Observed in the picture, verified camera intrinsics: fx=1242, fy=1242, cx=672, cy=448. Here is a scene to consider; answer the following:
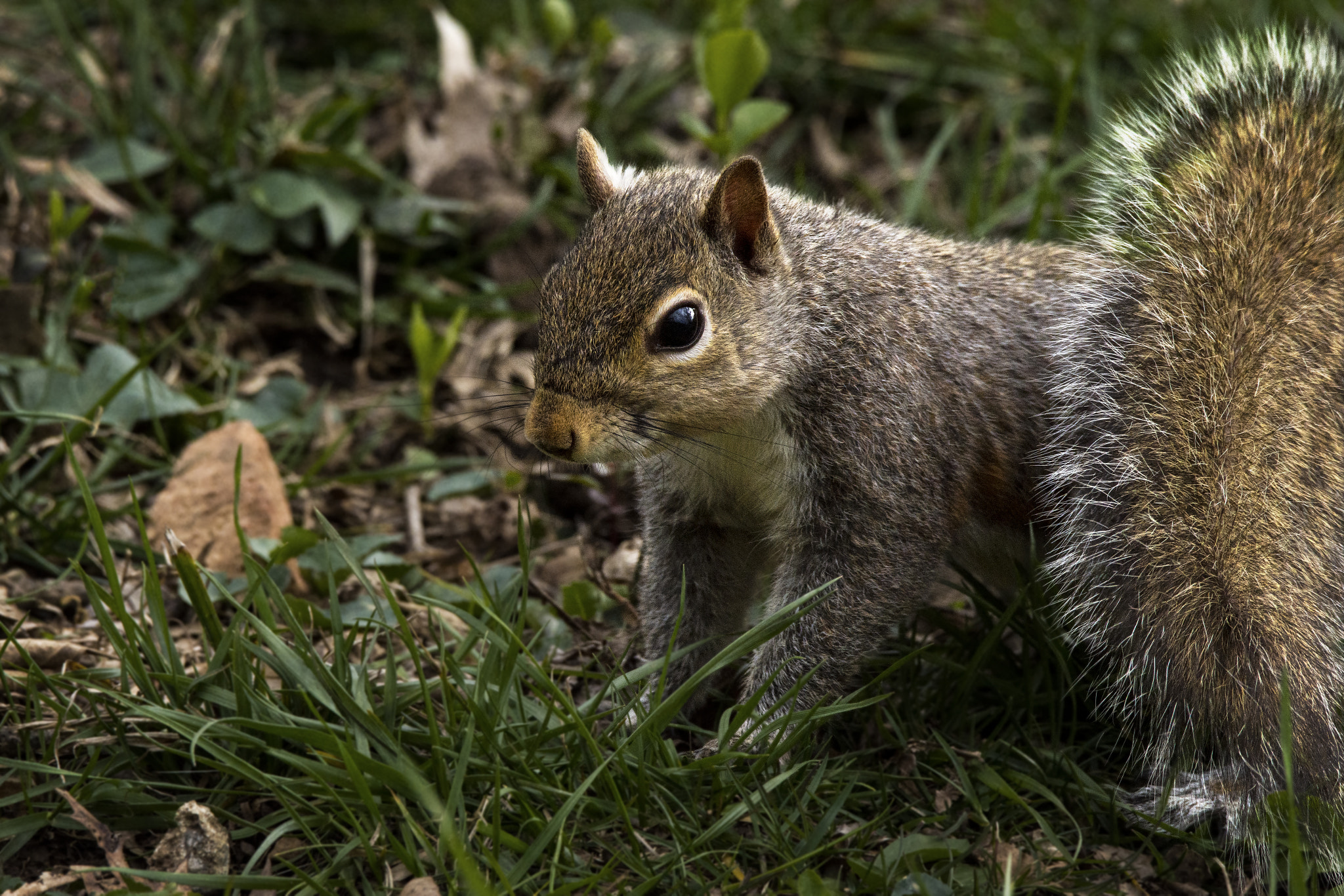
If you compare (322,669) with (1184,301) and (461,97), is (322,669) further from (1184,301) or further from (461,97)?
(461,97)

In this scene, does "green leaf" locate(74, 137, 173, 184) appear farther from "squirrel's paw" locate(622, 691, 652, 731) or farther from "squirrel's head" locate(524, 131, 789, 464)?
"squirrel's paw" locate(622, 691, 652, 731)

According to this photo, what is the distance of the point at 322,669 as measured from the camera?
7.92 feet

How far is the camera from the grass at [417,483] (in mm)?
2309

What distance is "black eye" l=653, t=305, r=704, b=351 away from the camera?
2.60 metres

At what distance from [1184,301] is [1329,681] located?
0.89m

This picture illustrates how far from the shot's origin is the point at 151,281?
402 centimetres

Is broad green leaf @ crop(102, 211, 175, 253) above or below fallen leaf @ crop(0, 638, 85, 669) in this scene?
above

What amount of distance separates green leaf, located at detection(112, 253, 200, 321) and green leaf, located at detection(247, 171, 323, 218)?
1.00 feet

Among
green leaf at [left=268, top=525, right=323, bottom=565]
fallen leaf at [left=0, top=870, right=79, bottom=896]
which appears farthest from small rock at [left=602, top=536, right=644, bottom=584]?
fallen leaf at [left=0, top=870, right=79, bottom=896]

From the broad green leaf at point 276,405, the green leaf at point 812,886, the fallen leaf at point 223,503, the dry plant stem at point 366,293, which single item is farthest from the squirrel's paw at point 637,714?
the dry plant stem at point 366,293

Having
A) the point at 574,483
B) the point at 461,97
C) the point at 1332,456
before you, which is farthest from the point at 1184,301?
the point at 461,97

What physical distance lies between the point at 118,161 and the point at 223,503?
5.42 feet

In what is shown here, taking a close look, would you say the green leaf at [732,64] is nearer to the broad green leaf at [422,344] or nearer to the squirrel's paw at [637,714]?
the broad green leaf at [422,344]

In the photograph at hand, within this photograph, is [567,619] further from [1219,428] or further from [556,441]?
[1219,428]
